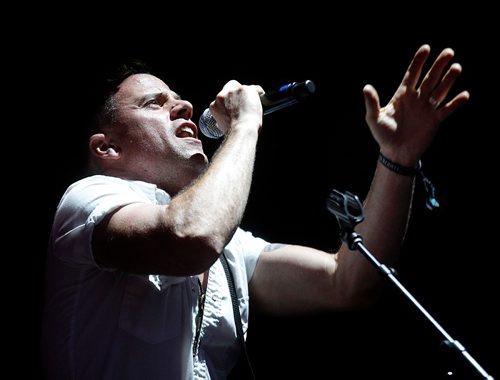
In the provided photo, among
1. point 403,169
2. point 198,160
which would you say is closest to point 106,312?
point 198,160

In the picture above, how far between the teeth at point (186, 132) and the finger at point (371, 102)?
2.17 ft

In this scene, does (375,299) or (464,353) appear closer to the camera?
(464,353)

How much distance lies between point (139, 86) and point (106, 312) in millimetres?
978

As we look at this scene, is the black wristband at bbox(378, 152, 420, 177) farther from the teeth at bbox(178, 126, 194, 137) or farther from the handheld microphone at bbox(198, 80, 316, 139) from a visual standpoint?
the teeth at bbox(178, 126, 194, 137)

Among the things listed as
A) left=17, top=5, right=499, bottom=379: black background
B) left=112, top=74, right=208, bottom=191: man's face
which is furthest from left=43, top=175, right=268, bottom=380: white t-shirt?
left=17, top=5, right=499, bottom=379: black background

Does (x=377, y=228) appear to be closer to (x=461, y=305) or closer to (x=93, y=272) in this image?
(x=461, y=305)

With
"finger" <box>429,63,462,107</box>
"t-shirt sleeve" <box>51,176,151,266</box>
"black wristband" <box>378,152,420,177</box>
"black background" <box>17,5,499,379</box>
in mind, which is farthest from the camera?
"black background" <box>17,5,499,379</box>

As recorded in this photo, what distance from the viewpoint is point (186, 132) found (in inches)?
75.3

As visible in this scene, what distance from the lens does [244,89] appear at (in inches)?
61.4

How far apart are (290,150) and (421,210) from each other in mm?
600

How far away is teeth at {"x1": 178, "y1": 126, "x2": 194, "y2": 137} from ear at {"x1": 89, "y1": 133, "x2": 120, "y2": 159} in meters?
0.24

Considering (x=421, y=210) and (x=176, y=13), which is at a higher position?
(x=176, y=13)

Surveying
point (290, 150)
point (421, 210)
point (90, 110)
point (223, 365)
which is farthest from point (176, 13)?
point (223, 365)

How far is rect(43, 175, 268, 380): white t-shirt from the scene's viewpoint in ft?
4.42
